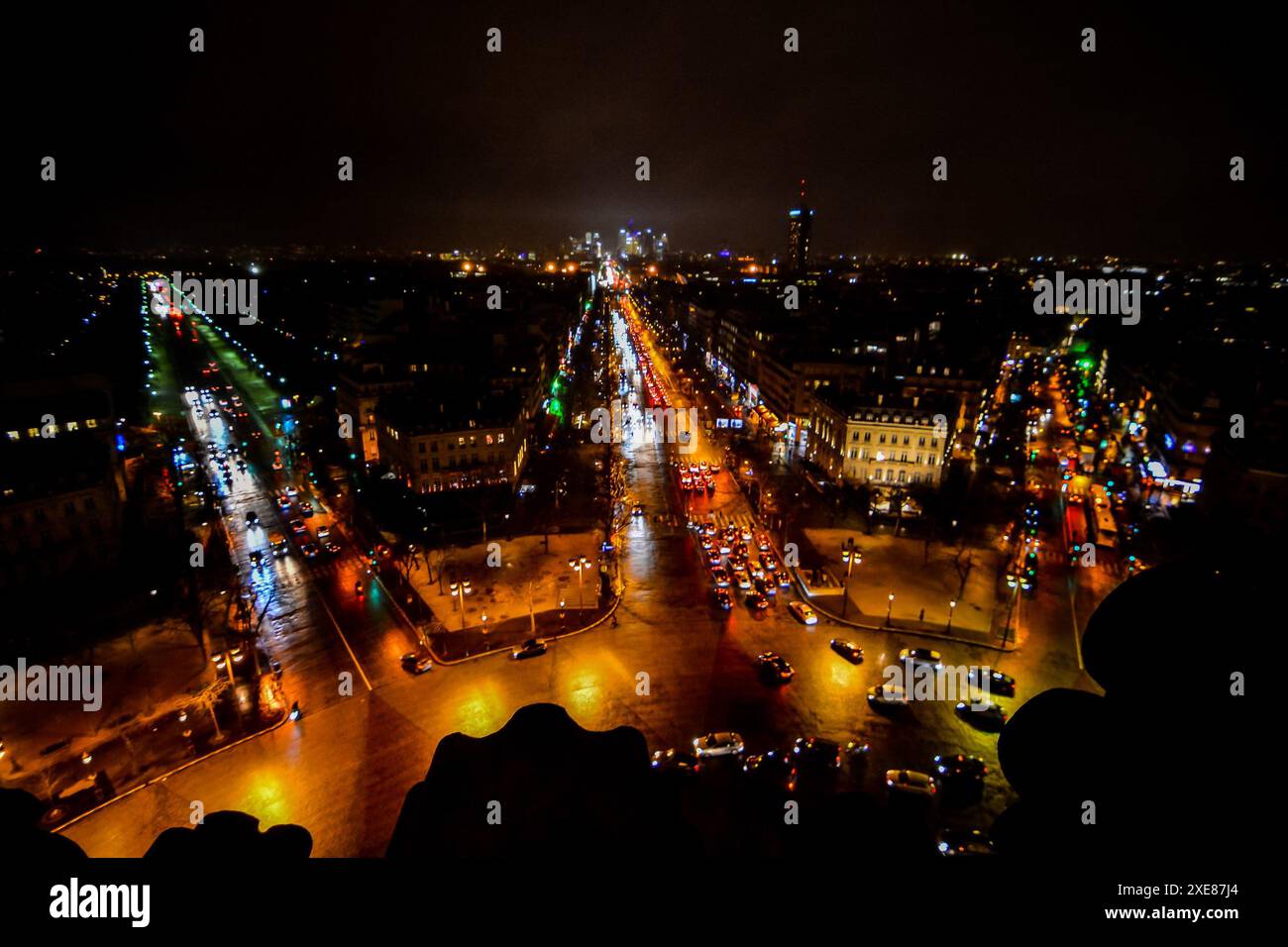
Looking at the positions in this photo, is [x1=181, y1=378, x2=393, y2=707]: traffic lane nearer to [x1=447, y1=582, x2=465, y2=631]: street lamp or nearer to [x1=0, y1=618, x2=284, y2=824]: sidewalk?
[x1=0, y1=618, x2=284, y2=824]: sidewalk

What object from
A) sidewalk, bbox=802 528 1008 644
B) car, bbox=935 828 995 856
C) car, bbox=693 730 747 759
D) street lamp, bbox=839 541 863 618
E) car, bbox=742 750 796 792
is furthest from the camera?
street lamp, bbox=839 541 863 618

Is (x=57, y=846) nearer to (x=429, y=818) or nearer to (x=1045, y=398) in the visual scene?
(x=429, y=818)

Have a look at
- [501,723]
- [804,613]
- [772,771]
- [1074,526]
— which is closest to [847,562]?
[804,613]

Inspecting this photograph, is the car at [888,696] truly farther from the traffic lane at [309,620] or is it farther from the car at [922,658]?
the traffic lane at [309,620]

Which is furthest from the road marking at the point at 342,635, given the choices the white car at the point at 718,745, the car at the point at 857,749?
the car at the point at 857,749

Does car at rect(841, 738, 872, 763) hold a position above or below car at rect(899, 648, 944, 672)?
below

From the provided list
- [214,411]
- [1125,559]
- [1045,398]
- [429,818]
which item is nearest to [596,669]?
[429,818]

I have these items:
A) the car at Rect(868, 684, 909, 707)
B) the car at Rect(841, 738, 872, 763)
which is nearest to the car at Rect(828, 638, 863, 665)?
the car at Rect(868, 684, 909, 707)
